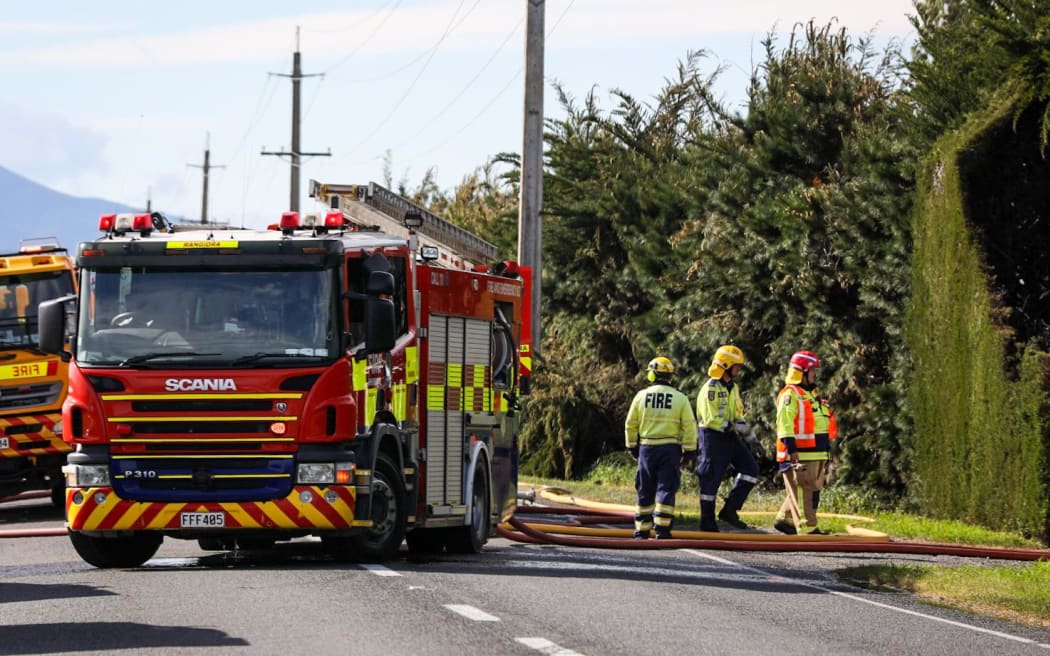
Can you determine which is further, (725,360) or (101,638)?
(725,360)

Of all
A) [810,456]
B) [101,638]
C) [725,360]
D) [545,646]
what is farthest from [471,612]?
[810,456]

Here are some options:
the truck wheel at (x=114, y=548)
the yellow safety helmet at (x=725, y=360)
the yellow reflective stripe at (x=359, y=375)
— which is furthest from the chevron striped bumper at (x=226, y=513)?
the yellow safety helmet at (x=725, y=360)

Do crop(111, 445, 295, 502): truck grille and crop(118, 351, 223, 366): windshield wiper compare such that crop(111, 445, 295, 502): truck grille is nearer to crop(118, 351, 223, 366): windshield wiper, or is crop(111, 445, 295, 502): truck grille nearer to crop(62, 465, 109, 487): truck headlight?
crop(62, 465, 109, 487): truck headlight

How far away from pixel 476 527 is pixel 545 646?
24.1 feet

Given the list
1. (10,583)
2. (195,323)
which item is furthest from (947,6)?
(10,583)

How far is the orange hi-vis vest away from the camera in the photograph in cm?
2048

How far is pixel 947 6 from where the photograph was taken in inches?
963

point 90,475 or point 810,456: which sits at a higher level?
point 810,456

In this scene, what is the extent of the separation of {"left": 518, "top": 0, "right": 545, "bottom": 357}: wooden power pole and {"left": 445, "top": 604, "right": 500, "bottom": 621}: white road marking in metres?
15.6

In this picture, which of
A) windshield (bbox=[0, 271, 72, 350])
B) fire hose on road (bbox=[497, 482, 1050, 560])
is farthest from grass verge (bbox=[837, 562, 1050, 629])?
windshield (bbox=[0, 271, 72, 350])

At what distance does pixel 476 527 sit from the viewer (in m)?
17.5

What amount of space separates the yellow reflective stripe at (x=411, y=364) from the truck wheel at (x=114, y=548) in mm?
2534

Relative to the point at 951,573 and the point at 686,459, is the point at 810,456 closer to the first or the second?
the point at 686,459

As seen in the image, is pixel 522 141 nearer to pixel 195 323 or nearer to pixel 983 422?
pixel 983 422
